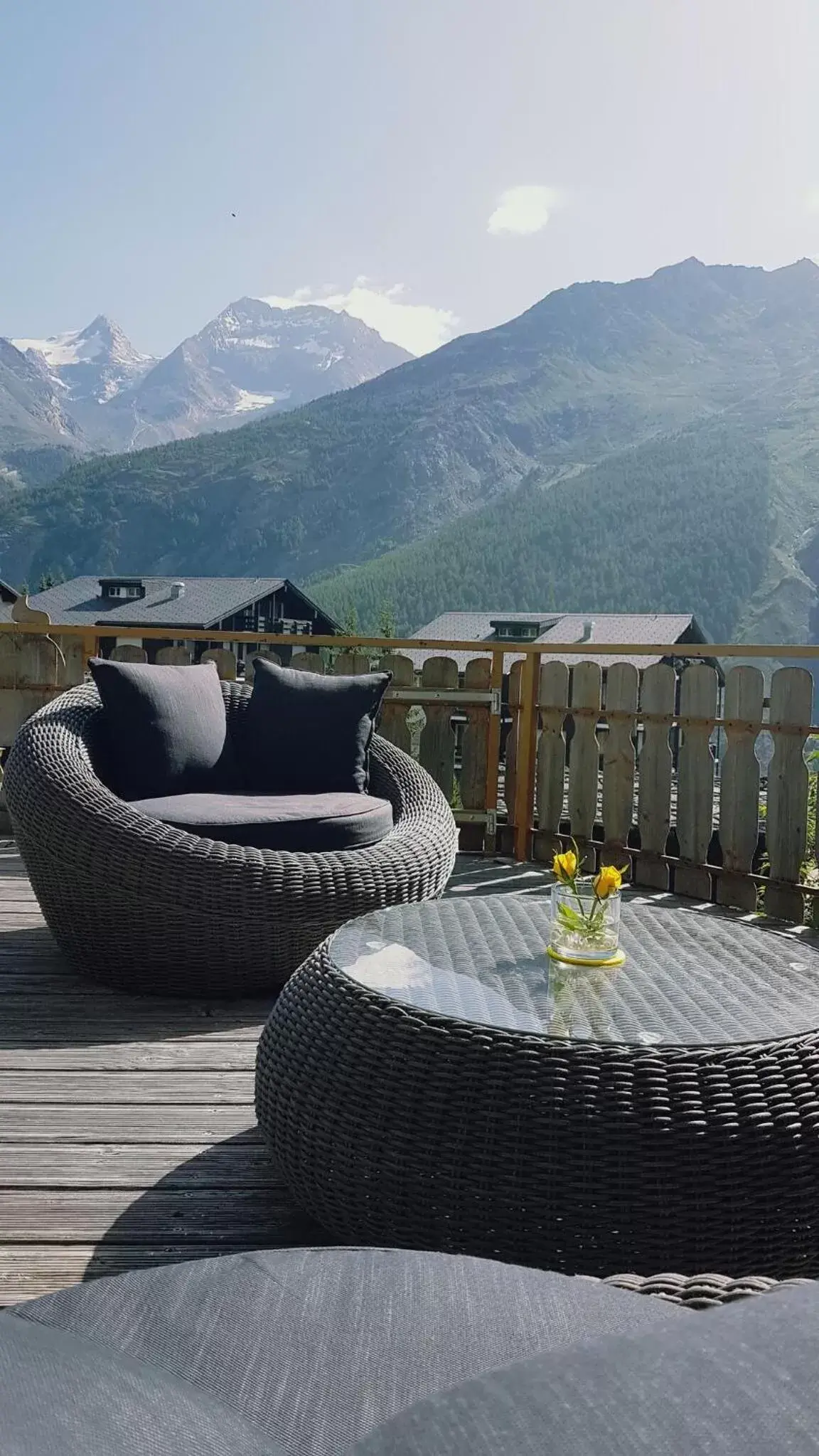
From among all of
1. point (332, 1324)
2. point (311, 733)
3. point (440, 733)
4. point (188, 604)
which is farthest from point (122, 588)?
point (332, 1324)

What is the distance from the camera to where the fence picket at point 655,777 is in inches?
184

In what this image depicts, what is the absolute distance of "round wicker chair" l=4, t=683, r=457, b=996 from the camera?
2.98 meters

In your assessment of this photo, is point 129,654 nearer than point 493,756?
No

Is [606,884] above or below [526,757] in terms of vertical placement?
above

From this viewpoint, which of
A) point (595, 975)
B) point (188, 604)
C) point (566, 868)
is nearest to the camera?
point (595, 975)

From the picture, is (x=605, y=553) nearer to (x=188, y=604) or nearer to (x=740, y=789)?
(x=188, y=604)

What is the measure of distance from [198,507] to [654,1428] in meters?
124

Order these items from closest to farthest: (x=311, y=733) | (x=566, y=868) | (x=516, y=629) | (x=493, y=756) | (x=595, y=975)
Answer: (x=595, y=975)
(x=566, y=868)
(x=311, y=733)
(x=493, y=756)
(x=516, y=629)

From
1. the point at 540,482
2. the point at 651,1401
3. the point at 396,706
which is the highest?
the point at 540,482

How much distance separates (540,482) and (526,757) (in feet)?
431

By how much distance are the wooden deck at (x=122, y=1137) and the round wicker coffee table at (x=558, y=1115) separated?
19 centimetres

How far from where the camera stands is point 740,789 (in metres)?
4.40

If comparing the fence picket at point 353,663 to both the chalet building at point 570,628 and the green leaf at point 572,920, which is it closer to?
the green leaf at point 572,920

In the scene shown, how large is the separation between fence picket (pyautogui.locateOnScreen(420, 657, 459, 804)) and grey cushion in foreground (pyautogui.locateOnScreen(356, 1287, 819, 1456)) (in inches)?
187
